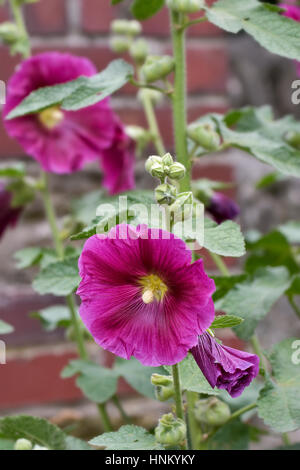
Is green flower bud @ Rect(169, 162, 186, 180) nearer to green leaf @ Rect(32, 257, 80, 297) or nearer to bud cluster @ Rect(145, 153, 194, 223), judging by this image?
bud cluster @ Rect(145, 153, 194, 223)

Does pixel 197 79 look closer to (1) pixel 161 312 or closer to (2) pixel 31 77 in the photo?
(2) pixel 31 77

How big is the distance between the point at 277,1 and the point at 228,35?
8 centimetres

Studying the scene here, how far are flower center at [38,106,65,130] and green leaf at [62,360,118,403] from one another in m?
0.23

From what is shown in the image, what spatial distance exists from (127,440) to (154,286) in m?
0.09

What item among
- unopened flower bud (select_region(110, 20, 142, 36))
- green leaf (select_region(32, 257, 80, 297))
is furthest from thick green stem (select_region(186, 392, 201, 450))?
unopened flower bud (select_region(110, 20, 142, 36))

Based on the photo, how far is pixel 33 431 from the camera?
477 mm

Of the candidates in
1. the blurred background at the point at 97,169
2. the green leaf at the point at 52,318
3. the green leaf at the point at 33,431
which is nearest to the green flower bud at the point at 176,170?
the green leaf at the point at 33,431

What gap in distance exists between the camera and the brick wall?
884 millimetres

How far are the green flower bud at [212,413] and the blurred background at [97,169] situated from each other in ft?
1.50

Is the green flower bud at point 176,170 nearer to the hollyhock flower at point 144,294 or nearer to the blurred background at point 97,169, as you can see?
the hollyhock flower at point 144,294

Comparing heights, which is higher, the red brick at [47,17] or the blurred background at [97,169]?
the red brick at [47,17]

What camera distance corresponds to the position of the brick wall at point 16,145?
0.88 meters

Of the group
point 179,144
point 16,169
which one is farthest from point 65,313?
point 179,144

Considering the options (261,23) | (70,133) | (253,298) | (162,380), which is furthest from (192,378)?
(70,133)
